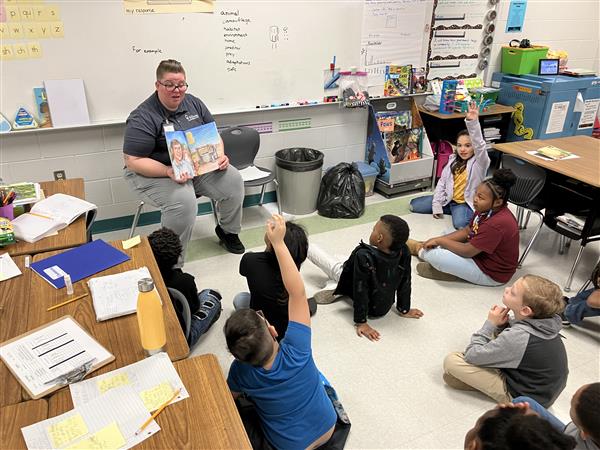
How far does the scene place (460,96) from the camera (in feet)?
13.7

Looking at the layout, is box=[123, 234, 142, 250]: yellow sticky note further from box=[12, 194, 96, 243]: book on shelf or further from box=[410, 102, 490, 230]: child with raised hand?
box=[410, 102, 490, 230]: child with raised hand

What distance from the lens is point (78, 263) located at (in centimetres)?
174

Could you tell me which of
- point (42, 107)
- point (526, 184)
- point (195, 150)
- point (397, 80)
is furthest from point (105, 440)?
point (397, 80)

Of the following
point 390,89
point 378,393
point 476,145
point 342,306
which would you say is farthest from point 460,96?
point 378,393

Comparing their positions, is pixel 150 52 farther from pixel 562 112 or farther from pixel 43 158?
pixel 562 112

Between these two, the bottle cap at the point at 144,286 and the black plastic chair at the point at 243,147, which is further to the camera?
the black plastic chair at the point at 243,147

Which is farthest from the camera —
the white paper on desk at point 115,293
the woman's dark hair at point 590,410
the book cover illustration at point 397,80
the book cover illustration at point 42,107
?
the book cover illustration at point 397,80

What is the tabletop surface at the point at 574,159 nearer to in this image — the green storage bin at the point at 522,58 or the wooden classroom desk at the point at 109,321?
the green storage bin at the point at 522,58

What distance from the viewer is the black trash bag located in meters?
3.78

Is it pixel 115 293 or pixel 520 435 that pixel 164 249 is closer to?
pixel 115 293

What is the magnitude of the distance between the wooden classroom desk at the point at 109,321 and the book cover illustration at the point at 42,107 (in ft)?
5.74

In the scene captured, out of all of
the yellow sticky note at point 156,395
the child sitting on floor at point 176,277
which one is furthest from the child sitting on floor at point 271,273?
the yellow sticky note at point 156,395

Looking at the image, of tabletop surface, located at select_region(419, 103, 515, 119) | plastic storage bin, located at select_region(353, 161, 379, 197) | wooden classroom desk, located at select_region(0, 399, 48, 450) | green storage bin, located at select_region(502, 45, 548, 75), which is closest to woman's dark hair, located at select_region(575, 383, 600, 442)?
wooden classroom desk, located at select_region(0, 399, 48, 450)

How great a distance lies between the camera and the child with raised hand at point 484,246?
8.65ft
